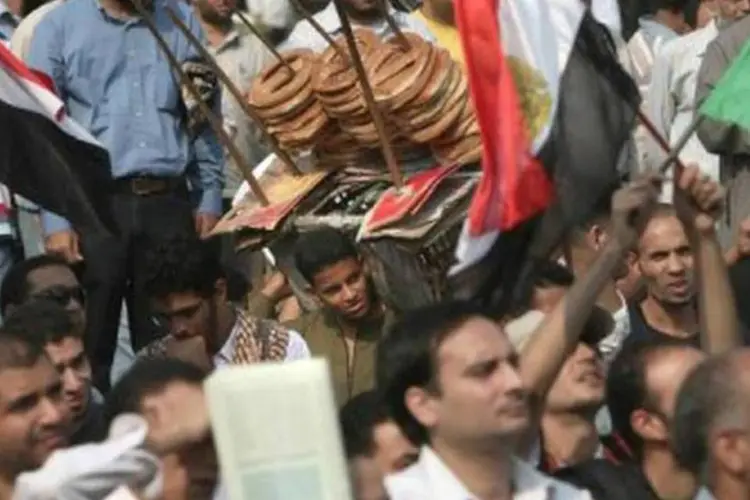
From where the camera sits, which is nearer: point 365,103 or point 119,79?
point 365,103

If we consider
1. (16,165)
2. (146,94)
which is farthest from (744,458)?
(146,94)

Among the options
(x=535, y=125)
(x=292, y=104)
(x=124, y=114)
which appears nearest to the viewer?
(x=535, y=125)

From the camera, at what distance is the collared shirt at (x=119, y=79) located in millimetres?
12242

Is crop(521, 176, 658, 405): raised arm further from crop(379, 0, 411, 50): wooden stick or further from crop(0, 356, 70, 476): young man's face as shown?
crop(379, 0, 411, 50): wooden stick

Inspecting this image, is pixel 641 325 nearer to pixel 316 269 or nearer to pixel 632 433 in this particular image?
pixel 316 269

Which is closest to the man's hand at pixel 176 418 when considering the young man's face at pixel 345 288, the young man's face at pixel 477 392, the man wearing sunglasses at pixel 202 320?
the young man's face at pixel 477 392

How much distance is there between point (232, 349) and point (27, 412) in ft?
7.80

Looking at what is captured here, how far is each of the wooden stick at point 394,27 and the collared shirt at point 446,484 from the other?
3.77 meters

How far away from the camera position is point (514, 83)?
919 centimetres

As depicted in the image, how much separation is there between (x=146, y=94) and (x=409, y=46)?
61.7 inches

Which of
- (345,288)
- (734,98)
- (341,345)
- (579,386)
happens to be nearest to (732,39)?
(345,288)

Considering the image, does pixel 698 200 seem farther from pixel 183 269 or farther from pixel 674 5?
pixel 674 5

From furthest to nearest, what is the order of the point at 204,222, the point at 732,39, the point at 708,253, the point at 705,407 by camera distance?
the point at 204,222 < the point at 732,39 < the point at 708,253 < the point at 705,407

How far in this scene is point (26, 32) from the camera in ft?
41.1
